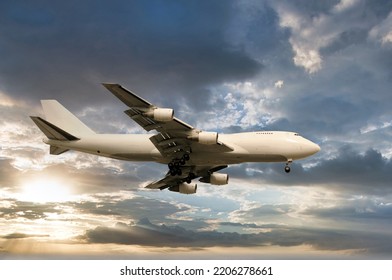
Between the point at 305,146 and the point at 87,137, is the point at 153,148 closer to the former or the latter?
the point at 87,137

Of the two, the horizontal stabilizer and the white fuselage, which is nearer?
the white fuselage

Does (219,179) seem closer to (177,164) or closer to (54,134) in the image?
(177,164)

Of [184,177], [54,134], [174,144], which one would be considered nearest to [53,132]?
[54,134]

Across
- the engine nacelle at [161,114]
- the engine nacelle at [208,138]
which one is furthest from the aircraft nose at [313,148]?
the engine nacelle at [161,114]

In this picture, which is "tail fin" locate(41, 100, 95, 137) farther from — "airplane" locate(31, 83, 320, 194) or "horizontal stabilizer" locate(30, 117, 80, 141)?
"horizontal stabilizer" locate(30, 117, 80, 141)

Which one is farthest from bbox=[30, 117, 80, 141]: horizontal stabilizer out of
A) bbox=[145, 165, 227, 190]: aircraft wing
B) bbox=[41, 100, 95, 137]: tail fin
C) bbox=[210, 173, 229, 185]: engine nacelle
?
bbox=[210, 173, 229, 185]: engine nacelle

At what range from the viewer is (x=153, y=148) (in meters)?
44.9

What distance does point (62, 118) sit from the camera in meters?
51.4

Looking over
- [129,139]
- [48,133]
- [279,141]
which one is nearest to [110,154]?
[129,139]

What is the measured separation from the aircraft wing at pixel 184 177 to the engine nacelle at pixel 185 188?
330 millimetres

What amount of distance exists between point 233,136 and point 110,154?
11.5 metres

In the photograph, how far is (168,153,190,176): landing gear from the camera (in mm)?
44562

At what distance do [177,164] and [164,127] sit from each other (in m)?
5.04

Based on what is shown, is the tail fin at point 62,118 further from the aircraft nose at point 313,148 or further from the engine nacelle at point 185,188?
the aircraft nose at point 313,148
